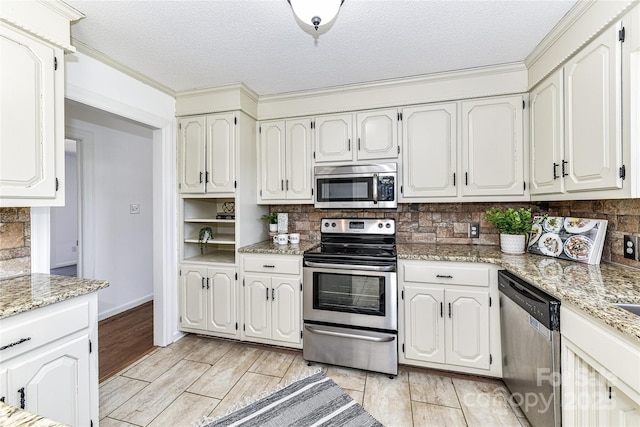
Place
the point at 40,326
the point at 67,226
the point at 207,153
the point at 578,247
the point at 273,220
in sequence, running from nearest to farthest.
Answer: the point at 40,326 < the point at 578,247 < the point at 207,153 < the point at 273,220 < the point at 67,226

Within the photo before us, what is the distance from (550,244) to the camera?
2020 millimetres

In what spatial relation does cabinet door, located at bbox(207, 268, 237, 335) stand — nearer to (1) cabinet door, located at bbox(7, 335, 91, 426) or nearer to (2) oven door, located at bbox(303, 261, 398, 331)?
(2) oven door, located at bbox(303, 261, 398, 331)

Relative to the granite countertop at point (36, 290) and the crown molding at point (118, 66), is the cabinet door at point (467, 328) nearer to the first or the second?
the granite countertop at point (36, 290)

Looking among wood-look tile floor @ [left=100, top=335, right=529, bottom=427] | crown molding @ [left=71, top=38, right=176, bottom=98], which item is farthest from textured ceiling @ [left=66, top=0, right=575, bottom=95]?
wood-look tile floor @ [left=100, top=335, right=529, bottom=427]

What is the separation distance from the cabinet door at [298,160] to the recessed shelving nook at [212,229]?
667mm

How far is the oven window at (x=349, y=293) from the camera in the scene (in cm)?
225

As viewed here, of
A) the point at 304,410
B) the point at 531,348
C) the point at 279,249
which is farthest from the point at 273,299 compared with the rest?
the point at 531,348

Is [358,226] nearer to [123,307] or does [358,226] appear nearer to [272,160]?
[272,160]

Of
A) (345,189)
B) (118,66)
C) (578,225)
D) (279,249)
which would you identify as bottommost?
(279,249)

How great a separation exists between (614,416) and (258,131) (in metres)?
3.03

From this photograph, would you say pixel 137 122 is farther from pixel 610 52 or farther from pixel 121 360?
pixel 610 52

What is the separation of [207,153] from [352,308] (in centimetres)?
193

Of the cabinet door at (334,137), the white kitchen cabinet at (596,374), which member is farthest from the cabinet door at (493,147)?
the white kitchen cabinet at (596,374)

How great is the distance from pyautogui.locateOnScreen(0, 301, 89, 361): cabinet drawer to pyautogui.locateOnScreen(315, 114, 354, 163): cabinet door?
2.06 meters
